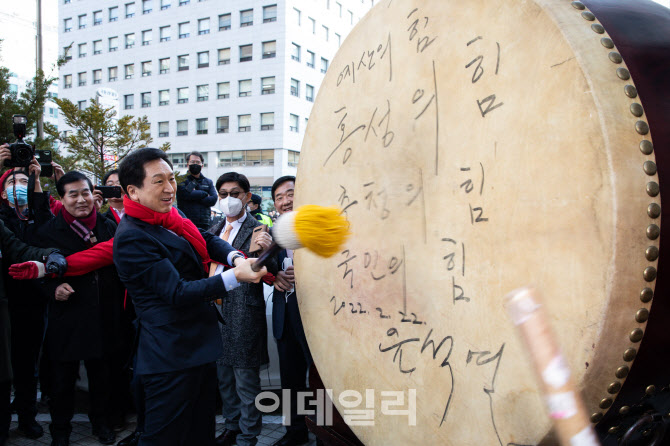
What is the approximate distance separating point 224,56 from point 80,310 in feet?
109

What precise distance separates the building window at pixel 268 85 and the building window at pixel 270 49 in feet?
5.20

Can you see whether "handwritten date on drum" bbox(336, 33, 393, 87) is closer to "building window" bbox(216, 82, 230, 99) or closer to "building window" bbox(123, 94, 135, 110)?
"building window" bbox(216, 82, 230, 99)

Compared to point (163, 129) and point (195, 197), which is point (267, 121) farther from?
point (195, 197)

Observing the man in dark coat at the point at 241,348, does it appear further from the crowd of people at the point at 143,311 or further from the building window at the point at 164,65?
the building window at the point at 164,65

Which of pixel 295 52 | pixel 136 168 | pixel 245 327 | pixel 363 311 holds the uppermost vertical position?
pixel 295 52

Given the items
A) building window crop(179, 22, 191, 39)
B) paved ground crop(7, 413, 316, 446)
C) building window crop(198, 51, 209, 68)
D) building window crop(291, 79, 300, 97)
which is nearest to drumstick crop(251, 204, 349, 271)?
paved ground crop(7, 413, 316, 446)

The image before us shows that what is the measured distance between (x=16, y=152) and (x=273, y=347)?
232cm

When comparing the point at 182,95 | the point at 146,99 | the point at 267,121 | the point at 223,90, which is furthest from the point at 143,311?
the point at 146,99

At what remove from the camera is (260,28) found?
31.9 metres

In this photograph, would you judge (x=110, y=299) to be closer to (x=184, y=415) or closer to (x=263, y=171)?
(x=184, y=415)

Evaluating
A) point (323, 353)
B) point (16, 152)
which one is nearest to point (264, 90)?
point (16, 152)

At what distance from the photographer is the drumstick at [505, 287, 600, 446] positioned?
0.57m

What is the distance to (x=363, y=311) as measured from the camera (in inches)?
58.7

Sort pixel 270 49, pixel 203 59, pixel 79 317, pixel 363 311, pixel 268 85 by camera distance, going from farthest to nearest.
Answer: pixel 203 59 → pixel 270 49 → pixel 268 85 → pixel 79 317 → pixel 363 311
